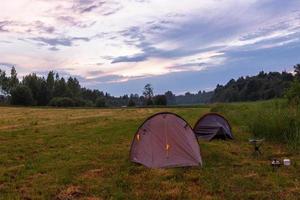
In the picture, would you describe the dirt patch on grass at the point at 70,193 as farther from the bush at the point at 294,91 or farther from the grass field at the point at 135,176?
the bush at the point at 294,91

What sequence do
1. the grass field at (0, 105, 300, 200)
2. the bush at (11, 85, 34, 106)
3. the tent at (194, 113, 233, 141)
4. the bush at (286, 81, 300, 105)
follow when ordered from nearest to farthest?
the grass field at (0, 105, 300, 200) → the tent at (194, 113, 233, 141) → the bush at (286, 81, 300, 105) → the bush at (11, 85, 34, 106)

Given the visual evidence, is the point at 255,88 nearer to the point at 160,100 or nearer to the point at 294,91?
the point at 160,100

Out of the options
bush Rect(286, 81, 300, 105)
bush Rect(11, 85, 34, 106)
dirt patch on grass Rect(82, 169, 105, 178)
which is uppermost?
bush Rect(11, 85, 34, 106)

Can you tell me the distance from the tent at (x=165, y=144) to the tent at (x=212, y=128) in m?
6.72

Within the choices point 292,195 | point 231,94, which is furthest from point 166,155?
point 231,94

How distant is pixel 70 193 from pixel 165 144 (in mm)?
3865

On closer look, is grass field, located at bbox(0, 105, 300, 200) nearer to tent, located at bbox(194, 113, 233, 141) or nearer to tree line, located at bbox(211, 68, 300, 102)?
A: tent, located at bbox(194, 113, 233, 141)

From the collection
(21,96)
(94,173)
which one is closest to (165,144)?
(94,173)

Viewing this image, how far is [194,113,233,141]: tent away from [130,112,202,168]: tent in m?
6.72

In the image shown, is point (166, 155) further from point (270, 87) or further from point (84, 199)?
point (270, 87)

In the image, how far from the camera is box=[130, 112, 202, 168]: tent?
12.4m

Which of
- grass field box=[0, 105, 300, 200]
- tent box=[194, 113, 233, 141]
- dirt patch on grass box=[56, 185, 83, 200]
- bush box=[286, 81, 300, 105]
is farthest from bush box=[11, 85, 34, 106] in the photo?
dirt patch on grass box=[56, 185, 83, 200]

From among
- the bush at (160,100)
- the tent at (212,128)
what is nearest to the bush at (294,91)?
the tent at (212,128)

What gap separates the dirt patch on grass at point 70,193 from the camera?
923 cm
